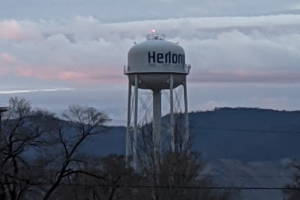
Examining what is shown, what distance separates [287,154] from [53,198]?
4417cm

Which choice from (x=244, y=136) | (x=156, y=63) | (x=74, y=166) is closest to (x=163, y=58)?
(x=156, y=63)

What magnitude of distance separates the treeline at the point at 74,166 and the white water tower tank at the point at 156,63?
290 centimetres

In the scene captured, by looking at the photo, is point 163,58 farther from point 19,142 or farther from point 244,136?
point 244,136

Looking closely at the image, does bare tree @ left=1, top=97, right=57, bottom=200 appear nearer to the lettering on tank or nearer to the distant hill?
the lettering on tank

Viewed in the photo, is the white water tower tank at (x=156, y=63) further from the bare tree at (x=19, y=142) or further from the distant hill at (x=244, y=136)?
the distant hill at (x=244, y=136)

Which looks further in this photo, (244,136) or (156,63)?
(244,136)

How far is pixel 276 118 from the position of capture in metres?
96.7

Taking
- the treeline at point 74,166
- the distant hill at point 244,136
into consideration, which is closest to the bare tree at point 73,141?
the treeline at point 74,166

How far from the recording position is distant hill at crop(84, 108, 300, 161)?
94625 mm

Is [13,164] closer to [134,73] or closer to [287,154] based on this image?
[134,73]

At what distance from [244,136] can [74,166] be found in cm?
5063

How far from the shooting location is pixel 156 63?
52500 millimetres

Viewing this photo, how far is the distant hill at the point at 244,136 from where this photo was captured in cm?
9462

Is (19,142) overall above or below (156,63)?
below
